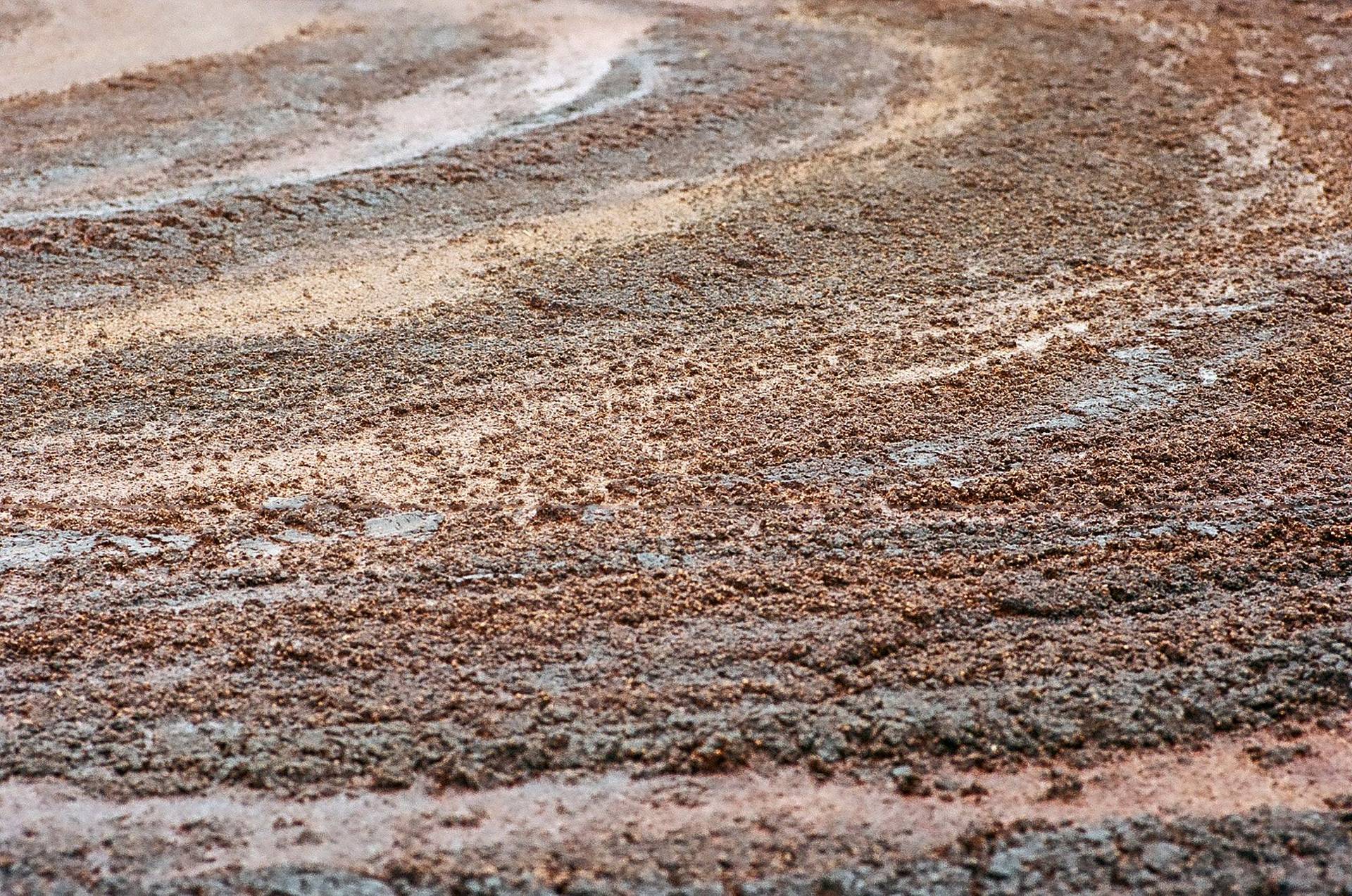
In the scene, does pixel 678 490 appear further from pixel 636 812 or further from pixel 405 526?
pixel 636 812

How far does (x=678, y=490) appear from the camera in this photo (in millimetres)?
3541

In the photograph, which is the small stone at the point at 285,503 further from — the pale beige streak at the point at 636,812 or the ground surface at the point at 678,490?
Result: the pale beige streak at the point at 636,812

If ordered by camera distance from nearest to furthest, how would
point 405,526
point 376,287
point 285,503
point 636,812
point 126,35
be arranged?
point 636,812
point 405,526
point 285,503
point 376,287
point 126,35

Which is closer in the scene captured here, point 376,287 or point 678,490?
point 678,490

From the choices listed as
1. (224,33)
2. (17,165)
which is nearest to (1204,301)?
(17,165)

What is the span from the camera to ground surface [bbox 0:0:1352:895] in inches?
103

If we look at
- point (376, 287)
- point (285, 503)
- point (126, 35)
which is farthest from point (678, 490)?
point (126, 35)

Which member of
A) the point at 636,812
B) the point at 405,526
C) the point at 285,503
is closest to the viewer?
the point at 636,812

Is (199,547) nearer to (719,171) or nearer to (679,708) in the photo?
(679,708)

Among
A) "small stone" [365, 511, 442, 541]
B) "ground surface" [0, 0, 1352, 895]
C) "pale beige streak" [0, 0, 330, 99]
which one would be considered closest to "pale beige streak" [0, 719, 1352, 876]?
"ground surface" [0, 0, 1352, 895]

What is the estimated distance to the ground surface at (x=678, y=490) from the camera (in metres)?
2.61

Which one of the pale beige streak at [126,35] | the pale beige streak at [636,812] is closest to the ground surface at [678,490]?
the pale beige streak at [636,812]

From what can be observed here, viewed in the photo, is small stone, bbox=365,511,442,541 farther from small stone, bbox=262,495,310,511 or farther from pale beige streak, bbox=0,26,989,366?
pale beige streak, bbox=0,26,989,366

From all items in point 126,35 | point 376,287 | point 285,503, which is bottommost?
point 285,503
